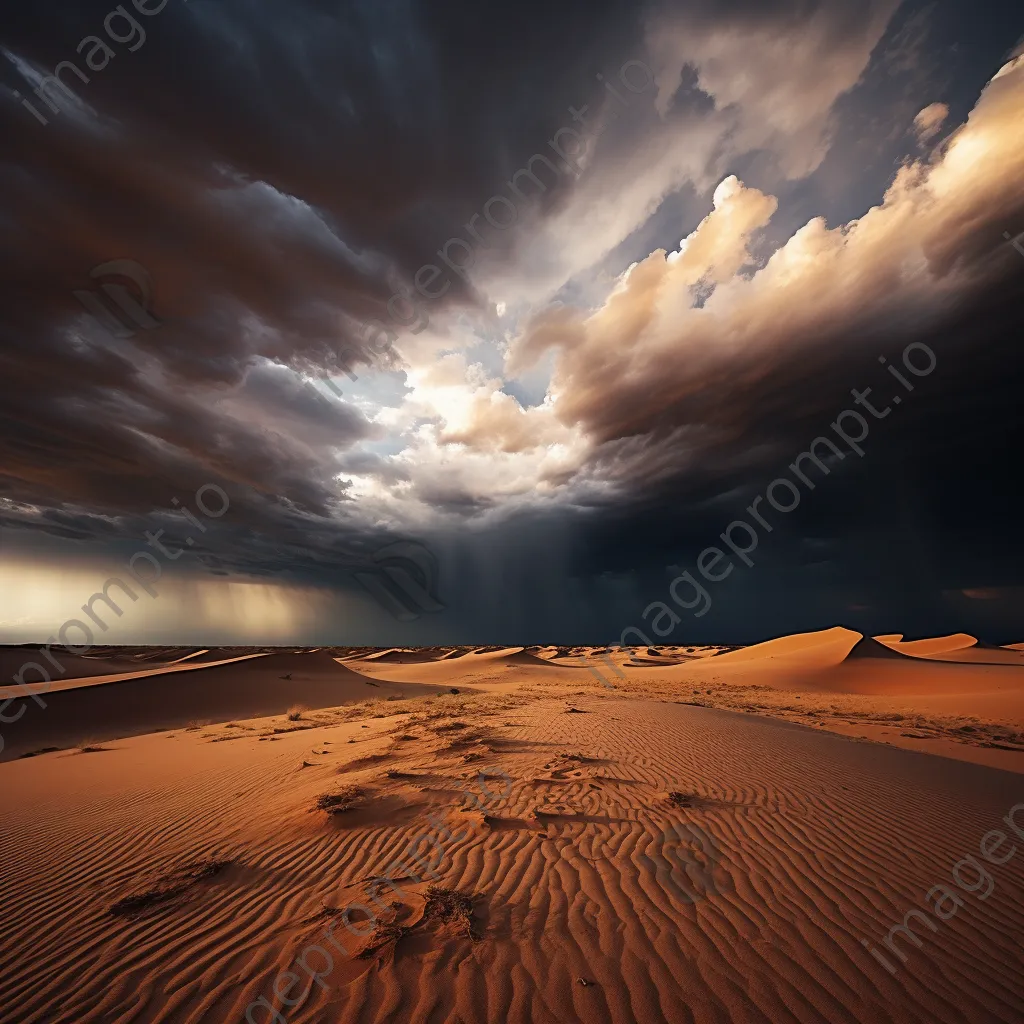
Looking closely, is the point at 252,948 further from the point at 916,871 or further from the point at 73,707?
the point at 73,707

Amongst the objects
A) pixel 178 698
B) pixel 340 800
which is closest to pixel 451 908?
pixel 340 800

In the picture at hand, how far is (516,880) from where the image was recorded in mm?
4770

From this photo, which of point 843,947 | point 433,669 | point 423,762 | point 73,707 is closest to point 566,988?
point 843,947

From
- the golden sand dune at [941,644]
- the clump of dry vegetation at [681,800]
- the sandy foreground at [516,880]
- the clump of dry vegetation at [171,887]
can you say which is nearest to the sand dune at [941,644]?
the golden sand dune at [941,644]

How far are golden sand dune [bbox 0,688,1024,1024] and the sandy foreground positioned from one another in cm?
3

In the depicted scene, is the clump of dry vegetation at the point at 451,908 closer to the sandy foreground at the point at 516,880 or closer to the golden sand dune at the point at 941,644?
the sandy foreground at the point at 516,880

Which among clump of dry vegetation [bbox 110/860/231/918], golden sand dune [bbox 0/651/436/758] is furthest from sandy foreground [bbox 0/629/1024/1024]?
golden sand dune [bbox 0/651/436/758]

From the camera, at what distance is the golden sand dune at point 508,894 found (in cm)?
335

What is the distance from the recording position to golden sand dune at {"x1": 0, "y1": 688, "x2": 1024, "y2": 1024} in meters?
3.35

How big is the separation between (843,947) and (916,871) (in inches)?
93.4

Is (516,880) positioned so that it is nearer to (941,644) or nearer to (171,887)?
(171,887)

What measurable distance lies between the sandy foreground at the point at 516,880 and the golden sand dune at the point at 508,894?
0.03 meters

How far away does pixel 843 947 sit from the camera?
12.8ft

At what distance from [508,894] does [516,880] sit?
27 centimetres
